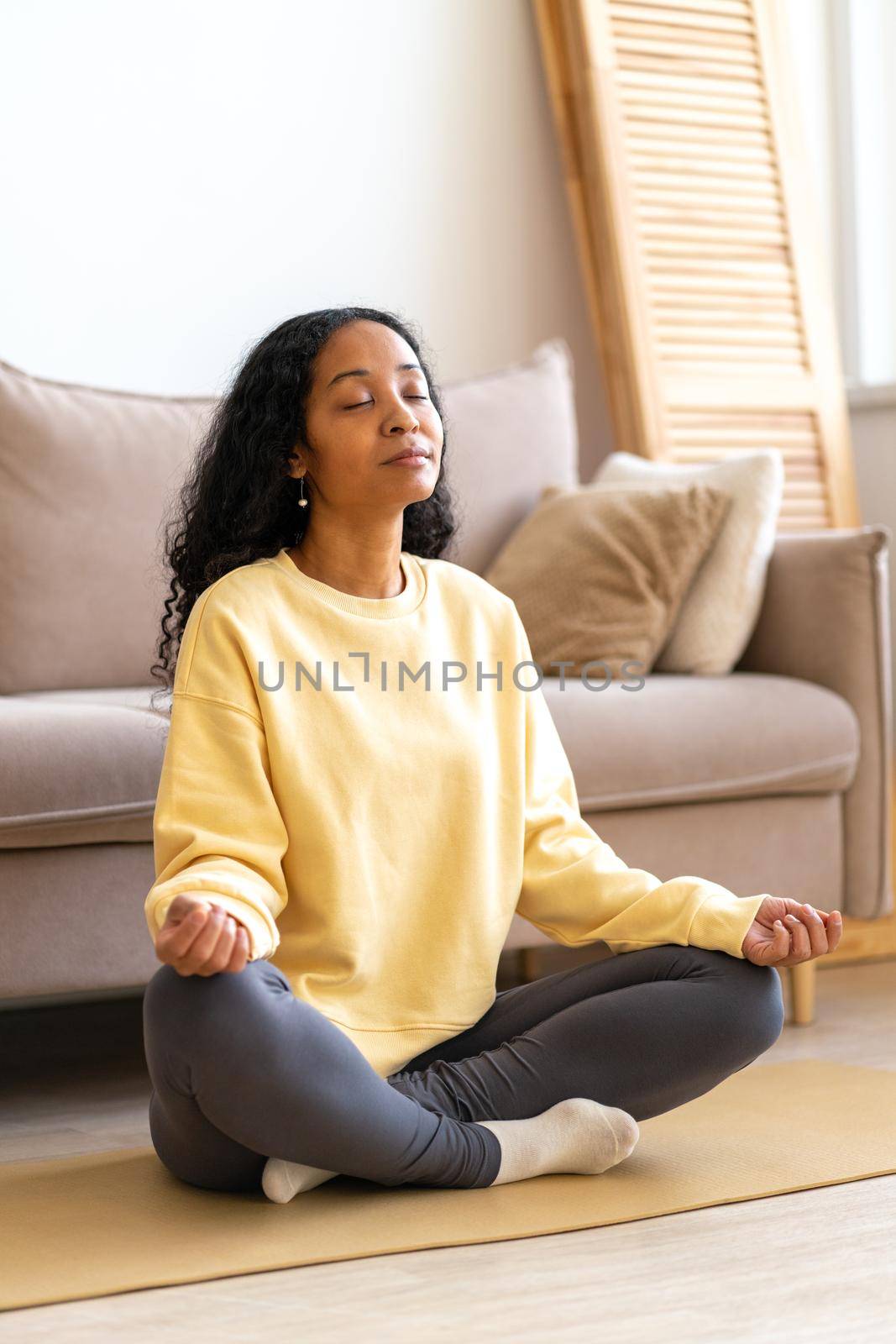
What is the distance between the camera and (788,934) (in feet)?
4.66

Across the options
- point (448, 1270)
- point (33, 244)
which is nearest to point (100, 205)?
point (33, 244)

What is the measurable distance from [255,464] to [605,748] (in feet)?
2.45

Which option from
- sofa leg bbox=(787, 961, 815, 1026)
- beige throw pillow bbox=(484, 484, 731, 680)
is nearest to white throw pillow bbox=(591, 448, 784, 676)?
beige throw pillow bbox=(484, 484, 731, 680)

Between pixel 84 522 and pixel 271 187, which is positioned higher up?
pixel 271 187

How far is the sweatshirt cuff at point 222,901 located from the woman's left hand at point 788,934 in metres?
0.43

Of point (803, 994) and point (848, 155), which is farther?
point (848, 155)

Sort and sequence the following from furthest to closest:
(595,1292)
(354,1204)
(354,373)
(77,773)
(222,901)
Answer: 1. (77,773)
2. (354,373)
3. (354,1204)
4. (222,901)
5. (595,1292)

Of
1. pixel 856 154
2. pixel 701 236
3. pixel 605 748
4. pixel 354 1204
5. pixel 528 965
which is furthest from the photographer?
pixel 856 154

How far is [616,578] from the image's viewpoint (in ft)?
7.89

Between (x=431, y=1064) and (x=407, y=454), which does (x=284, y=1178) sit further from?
(x=407, y=454)

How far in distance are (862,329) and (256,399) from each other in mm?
2343

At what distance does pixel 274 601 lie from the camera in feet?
4.90

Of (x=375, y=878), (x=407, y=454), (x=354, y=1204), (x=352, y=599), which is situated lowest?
(x=354, y=1204)

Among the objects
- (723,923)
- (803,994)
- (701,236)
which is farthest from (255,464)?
(701,236)
